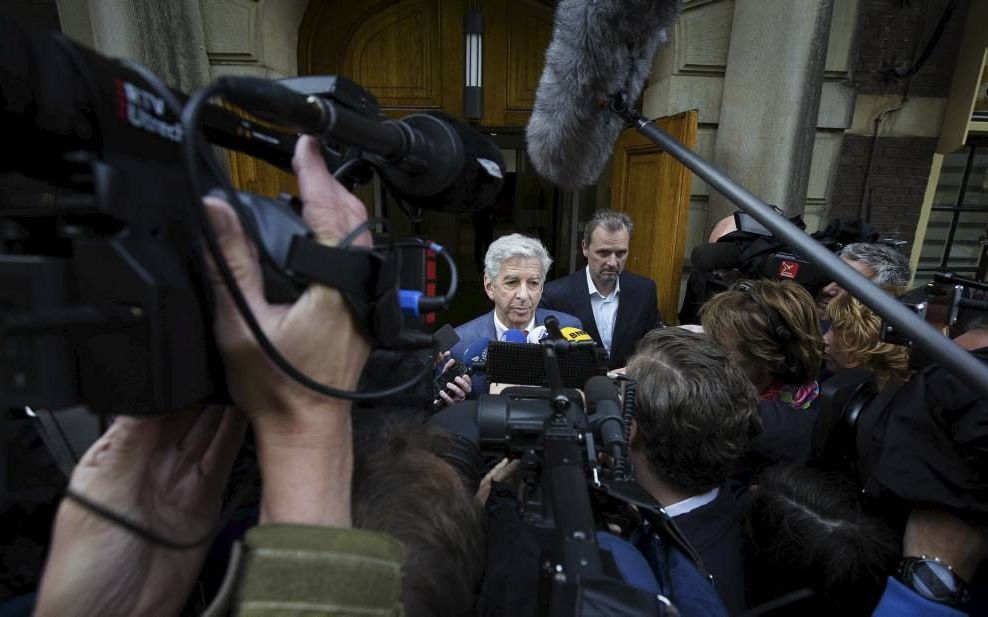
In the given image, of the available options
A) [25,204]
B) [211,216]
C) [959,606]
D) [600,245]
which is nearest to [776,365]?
[959,606]

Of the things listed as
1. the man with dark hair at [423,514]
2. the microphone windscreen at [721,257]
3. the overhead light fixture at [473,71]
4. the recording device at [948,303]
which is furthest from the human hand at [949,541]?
the overhead light fixture at [473,71]

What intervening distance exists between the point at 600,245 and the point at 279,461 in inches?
90.0

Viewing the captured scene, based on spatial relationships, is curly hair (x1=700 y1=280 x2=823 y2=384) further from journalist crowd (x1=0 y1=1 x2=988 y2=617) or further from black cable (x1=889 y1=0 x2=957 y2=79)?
black cable (x1=889 y1=0 x2=957 y2=79)

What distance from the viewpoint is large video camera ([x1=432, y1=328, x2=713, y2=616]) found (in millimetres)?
444

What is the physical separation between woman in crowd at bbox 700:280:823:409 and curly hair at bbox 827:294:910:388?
0.33 feet

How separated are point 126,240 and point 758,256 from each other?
7.42 ft

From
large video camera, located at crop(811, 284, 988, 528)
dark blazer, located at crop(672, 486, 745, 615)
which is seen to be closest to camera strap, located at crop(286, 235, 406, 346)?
dark blazer, located at crop(672, 486, 745, 615)

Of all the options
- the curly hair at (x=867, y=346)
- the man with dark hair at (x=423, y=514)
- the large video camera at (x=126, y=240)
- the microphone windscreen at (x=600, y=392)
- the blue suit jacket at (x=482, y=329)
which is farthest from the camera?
the blue suit jacket at (x=482, y=329)

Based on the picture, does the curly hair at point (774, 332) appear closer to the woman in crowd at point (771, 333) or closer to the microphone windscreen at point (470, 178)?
the woman in crowd at point (771, 333)

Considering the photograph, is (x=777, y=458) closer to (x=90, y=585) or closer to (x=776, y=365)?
(x=776, y=365)

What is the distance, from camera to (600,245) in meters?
2.57

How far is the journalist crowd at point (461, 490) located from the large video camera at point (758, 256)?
0.41m

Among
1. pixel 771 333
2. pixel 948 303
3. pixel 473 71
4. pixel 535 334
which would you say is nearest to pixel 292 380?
pixel 948 303

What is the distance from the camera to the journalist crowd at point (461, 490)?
463 millimetres
